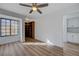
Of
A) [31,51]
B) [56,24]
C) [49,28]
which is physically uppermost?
[56,24]

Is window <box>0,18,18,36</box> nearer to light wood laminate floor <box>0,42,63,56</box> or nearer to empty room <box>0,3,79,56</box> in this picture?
empty room <box>0,3,79,56</box>

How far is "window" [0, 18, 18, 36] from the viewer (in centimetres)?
506

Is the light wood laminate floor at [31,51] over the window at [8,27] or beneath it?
beneath

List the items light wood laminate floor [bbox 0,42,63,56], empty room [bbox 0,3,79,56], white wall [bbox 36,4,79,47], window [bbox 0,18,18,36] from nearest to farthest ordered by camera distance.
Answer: light wood laminate floor [bbox 0,42,63,56] → empty room [bbox 0,3,79,56] → white wall [bbox 36,4,79,47] → window [bbox 0,18,18,36]

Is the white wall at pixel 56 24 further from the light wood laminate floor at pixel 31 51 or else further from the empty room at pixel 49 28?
the light wood laminate floor at pixel 31 51

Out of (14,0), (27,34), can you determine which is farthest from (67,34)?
(27,34)

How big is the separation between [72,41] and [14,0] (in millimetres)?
4126

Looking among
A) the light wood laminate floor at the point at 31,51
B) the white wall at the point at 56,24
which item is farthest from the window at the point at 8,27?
the white wall at the point at 56,24

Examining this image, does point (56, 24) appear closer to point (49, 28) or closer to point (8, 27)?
point (49, 28)

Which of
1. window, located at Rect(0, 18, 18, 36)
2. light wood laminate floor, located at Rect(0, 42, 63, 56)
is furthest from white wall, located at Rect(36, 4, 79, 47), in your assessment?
window, located at Rect(0, 18, 18, 36)

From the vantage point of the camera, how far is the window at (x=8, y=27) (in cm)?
506

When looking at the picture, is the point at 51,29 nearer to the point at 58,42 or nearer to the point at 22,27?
the point at 58,42

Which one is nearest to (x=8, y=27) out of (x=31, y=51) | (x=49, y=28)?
(x=49, y=28)

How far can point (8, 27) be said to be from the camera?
5.43 meters
